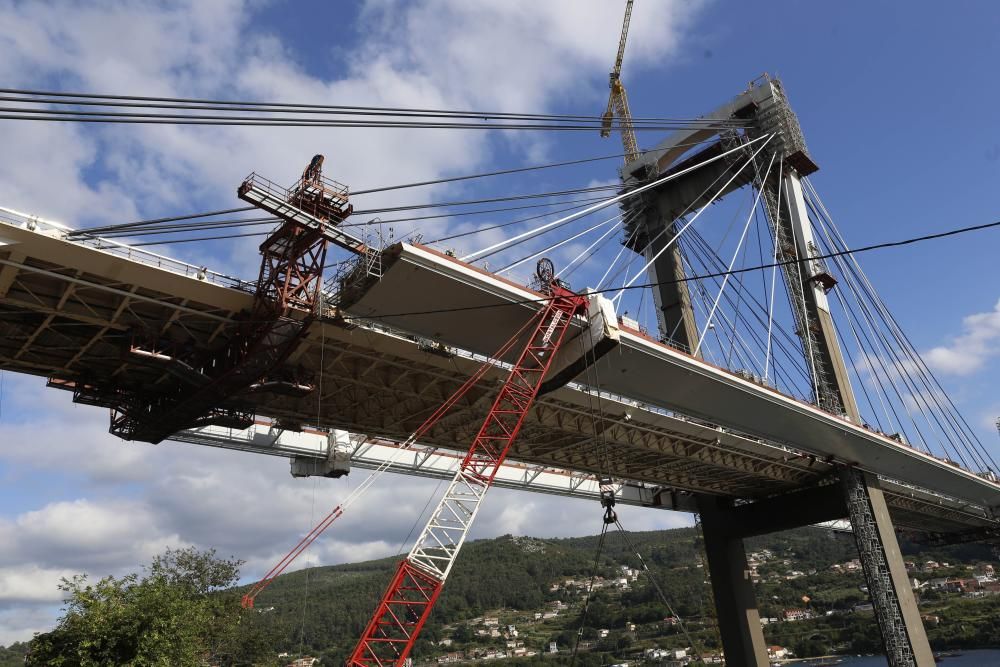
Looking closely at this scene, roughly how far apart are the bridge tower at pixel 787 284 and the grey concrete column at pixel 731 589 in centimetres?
8

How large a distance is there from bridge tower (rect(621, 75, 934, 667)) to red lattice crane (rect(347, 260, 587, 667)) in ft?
50.3

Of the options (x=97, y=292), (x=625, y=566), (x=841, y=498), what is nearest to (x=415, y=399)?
(x=97, y=292)

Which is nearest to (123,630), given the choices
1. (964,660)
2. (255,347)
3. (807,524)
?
(255,347)

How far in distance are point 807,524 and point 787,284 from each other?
56.5 feet

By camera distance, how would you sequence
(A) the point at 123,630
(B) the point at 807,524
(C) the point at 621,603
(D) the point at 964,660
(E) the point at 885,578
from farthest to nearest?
(C) the point at 621,603
(D) the point at 964,660
(B) the point at 807,524
(E) the point at 885,578
(A) the point at 123,630

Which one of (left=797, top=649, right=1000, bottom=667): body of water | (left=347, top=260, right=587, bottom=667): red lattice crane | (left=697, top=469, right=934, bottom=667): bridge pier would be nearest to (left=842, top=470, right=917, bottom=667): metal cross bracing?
(left=697, top=469, right=934, bottom=667): bridge pier

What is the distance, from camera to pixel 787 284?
3800 centimetres

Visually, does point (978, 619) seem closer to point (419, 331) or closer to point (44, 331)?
point (419, 331)

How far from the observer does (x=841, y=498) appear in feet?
137

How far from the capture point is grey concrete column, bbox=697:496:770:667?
143 feet

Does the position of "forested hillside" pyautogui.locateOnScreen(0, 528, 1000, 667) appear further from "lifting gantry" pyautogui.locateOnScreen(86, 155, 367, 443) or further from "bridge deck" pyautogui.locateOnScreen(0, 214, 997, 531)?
"lifting gantry" pyautogui.locateOnScreen(86, 155, 367, 443)

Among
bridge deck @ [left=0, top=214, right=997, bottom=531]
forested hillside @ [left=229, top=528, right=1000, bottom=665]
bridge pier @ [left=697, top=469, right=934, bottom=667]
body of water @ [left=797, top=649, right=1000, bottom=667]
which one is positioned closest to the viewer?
bridge deck @ [left=0, top=214, right=997, bottom=531]

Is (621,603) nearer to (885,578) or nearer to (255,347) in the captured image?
(885,578)

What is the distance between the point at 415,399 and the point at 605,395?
8446 mm
